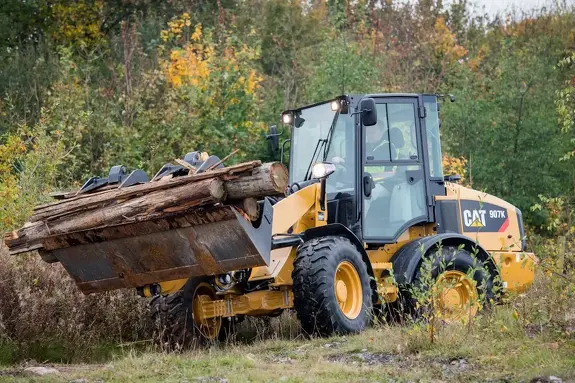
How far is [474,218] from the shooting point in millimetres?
12961

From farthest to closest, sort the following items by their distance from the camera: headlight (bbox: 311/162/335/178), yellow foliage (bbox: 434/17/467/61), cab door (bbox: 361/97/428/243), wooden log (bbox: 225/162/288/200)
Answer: yellow foliage (bbox: 434/17/467/61) → cab door (bbox: 361/97/428/243) → headlight (bbox: 311/162/335/178) → wooden log (bbox: 225/162/288/200)

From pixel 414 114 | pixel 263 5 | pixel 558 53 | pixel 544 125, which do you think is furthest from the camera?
pixel 263 5

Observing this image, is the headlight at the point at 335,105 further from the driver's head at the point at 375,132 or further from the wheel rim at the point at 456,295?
the wheel rim at the point at 456,295

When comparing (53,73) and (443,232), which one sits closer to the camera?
(443,232)

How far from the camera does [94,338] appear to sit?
1141cm

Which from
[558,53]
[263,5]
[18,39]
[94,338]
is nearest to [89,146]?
[94,338]

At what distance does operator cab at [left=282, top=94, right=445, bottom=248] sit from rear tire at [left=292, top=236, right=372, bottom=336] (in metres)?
0.89

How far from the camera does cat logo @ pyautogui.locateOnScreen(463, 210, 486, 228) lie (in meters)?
12.8

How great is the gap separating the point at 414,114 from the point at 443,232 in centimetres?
154

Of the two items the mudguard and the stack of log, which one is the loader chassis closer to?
the mudguard

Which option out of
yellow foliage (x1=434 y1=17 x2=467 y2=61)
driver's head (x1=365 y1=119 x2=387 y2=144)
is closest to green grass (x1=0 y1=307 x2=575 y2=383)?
driver's head (x1=365 y1=119 x2=387 y2=144)

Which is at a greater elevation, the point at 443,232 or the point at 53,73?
the point at 53,73

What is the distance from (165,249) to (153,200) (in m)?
0.68

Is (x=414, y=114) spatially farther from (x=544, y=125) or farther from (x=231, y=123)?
(x=544, y=125)
